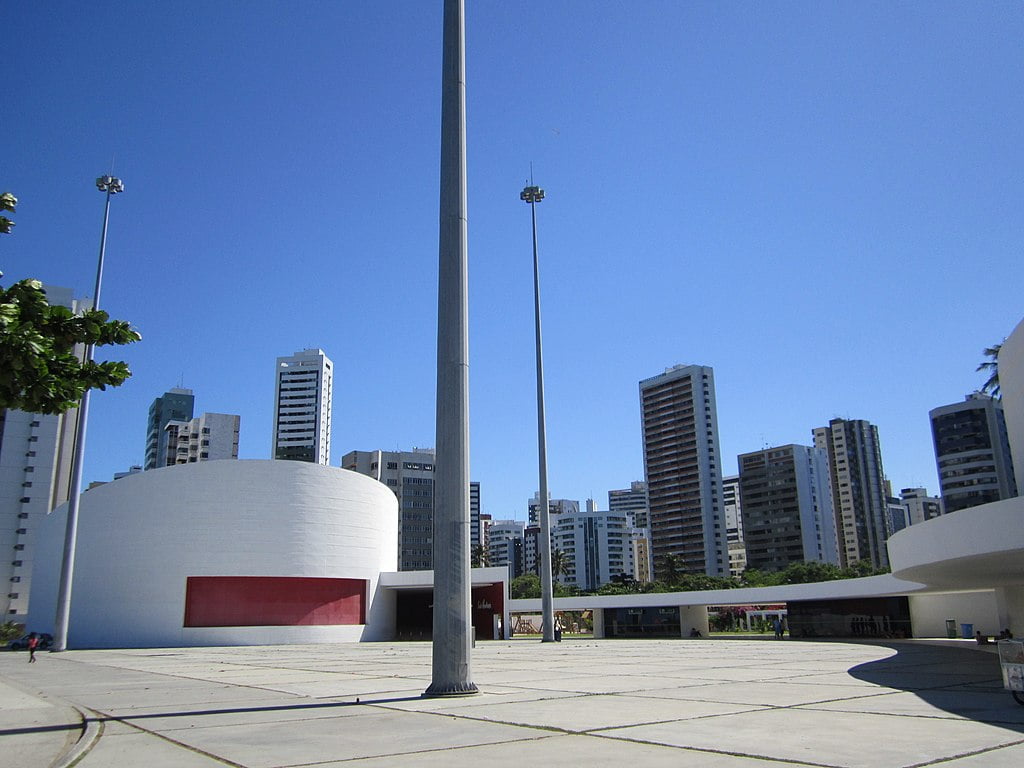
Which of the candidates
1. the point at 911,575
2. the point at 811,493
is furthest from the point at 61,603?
the point at 811,493

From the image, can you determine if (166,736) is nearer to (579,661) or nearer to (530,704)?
(530,704)

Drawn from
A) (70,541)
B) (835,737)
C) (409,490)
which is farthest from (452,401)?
(409,490)

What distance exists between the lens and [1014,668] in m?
10.6

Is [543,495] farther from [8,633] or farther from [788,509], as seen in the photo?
[788,509]

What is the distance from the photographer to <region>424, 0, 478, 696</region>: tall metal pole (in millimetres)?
12523

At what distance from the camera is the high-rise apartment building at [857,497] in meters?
186

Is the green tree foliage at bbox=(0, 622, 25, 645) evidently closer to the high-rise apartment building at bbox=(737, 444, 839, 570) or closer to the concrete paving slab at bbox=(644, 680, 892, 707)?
the concrete paving slab at bbox=(644, 680, 892, 707)

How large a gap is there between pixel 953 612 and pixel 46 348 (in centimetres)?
5497

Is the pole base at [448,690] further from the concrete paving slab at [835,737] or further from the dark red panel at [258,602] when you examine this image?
the dark red panel at [258,602]

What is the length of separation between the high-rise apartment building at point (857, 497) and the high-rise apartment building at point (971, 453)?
166 ft

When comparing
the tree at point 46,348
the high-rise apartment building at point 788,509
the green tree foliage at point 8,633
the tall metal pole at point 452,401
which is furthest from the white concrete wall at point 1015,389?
the high-rise apartment building at point 788,509

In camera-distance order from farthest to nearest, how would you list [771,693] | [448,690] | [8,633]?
[8,633] → [771,693] → [448,690]

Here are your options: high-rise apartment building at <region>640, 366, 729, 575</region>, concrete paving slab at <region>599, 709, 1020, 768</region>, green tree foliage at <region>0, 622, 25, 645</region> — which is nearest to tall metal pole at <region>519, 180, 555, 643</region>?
concrete paving slab at <region>599, 709, 1020, 768</region>

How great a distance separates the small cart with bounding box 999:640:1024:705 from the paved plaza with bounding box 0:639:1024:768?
34 centimetres
